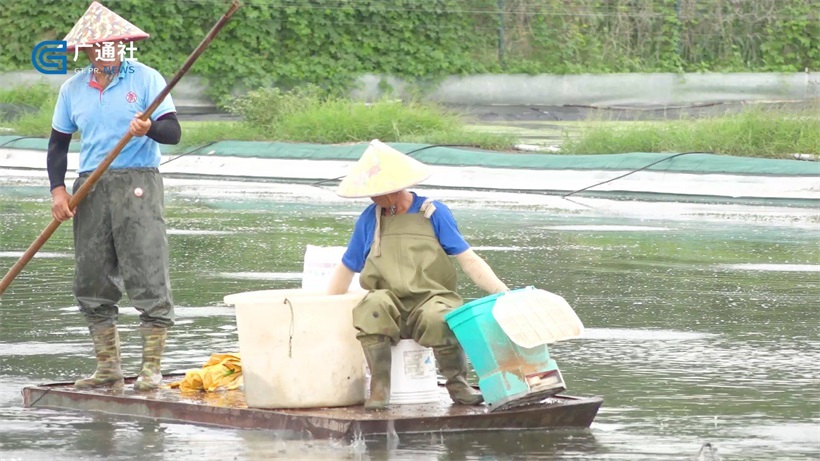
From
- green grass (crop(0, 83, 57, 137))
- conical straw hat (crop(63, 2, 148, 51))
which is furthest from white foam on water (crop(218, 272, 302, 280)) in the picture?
green grass (crop(0, 83, 57, 137))

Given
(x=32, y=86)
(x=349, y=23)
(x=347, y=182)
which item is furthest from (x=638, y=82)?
(x=347, y=182)

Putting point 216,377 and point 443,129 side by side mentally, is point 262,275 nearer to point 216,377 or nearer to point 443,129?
point 216,377

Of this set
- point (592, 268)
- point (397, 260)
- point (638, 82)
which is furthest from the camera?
point (638, 82)

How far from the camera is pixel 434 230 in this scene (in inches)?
276

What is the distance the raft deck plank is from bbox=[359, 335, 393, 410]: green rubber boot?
0.05 metres

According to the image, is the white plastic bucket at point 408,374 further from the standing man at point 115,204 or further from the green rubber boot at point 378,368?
the standing man at point 115,204

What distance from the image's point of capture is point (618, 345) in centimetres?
Answer: 888

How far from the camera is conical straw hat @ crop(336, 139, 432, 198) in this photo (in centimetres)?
692

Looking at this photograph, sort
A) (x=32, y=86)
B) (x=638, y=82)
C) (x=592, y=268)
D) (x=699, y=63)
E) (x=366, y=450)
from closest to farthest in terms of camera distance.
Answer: (x=366, y=450), (x=592, y=268), (x=32, y=86), (x=638, y=82), (x=699, y=63)

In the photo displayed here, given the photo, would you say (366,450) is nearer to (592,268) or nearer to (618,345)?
(618,345)

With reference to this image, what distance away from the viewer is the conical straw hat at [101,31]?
7.44 meters

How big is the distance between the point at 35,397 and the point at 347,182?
1768 mm

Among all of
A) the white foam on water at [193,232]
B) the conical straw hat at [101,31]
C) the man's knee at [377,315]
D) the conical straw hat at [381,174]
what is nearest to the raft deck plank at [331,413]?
the man's knee at [377,315]

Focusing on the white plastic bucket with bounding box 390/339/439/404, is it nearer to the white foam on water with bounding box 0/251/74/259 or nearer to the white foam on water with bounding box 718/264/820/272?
the white foam on water with bounding box 718/264/820/272
